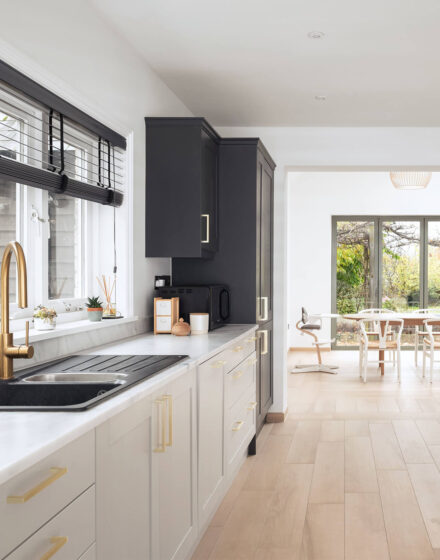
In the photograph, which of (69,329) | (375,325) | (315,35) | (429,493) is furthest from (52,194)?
(375,325)

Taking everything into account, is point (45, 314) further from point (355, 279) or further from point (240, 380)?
point (355, 279)

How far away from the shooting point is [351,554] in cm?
282

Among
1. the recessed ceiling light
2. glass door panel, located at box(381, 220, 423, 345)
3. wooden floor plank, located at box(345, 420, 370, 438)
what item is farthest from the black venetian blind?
glass door panel, located at box(381, 220, 423, 345)

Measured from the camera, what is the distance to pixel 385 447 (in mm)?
4625

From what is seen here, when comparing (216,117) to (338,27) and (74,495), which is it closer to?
(338,27)

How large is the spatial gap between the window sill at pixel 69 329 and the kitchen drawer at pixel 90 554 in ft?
3.43

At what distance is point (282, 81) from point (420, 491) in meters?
2.69

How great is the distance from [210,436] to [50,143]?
1.54 meters

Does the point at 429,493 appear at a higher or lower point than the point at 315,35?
lower

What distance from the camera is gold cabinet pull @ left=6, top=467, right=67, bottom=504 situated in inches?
47.6

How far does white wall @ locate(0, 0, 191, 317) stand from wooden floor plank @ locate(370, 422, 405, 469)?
6.13 feet

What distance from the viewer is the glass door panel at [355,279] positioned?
1034 cm

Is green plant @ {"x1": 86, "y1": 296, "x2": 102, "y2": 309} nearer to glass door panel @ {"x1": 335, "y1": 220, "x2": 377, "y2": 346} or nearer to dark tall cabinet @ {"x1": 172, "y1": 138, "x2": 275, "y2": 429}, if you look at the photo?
dark tall cabinet @ {"x1": 172, "y1": 138, "x2": 275, "y2": 429}

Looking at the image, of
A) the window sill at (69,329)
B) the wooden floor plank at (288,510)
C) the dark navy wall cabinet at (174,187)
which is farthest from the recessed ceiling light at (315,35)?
the wooden floor plank at (288,510)
